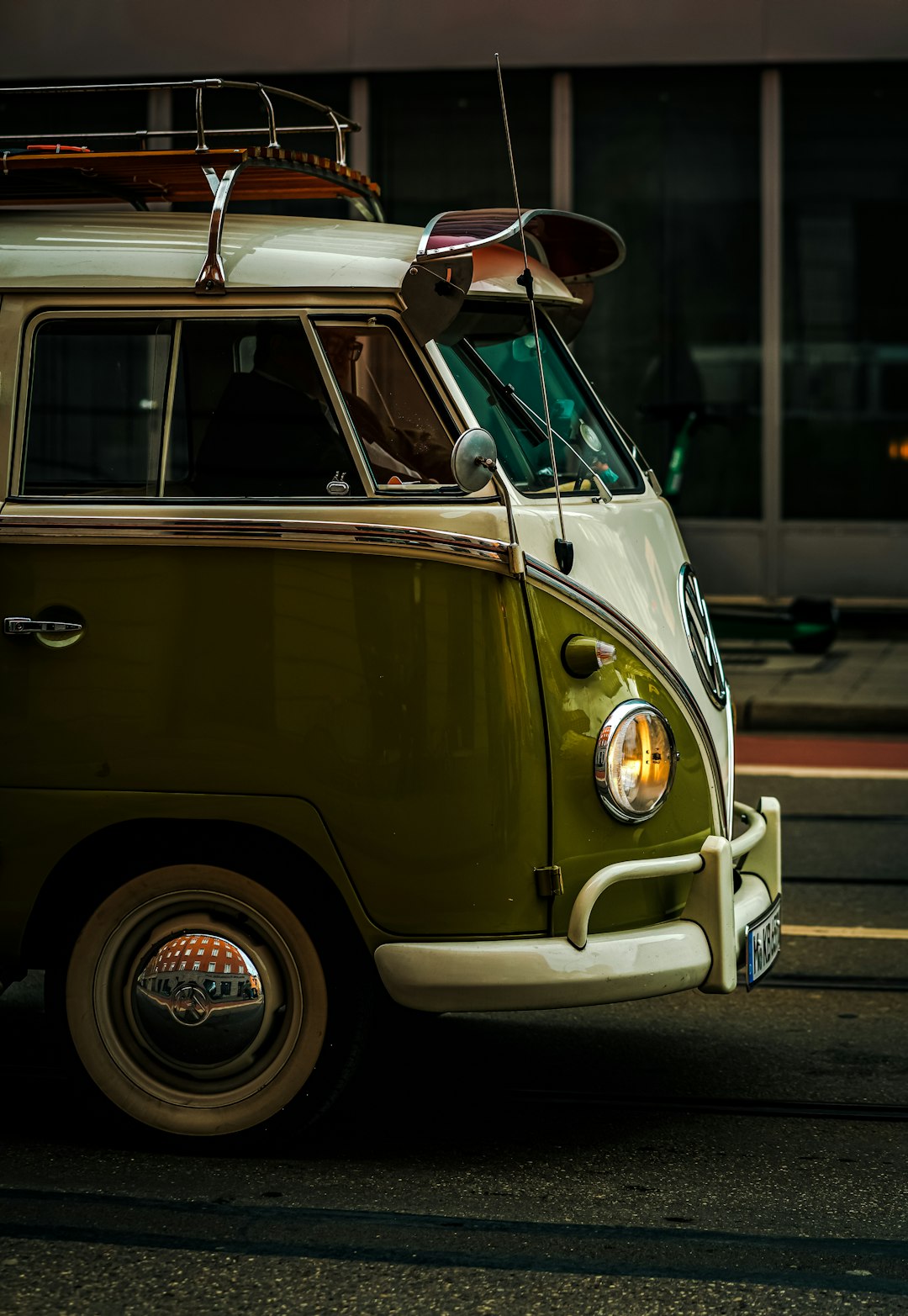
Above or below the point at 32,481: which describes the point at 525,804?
below

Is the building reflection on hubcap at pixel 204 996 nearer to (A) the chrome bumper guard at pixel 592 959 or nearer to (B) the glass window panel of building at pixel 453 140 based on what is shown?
(A) the chrome bumper guard at pixel 592 959

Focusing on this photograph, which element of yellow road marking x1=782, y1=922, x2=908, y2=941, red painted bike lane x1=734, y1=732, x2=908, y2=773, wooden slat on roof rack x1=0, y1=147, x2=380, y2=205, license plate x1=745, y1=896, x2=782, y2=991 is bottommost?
yellow road marking x1=782, y1=922, x2=908, y2=941

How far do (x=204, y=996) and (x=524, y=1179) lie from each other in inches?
35.2

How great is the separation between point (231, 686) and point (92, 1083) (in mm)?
1081

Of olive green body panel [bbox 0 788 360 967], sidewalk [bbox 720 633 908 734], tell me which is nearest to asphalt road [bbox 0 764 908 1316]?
olive green body panel [bbox 0 788 360 967]

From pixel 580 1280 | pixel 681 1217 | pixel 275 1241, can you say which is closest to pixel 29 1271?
pixel 275 1241

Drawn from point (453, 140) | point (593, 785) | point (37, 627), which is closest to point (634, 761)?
point (593, 785)

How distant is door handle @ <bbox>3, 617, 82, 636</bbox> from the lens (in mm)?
4551

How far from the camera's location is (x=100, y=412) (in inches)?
190

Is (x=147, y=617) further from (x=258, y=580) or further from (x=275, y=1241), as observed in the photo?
(x=275, y=1241)

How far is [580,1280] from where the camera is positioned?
391 centimetres

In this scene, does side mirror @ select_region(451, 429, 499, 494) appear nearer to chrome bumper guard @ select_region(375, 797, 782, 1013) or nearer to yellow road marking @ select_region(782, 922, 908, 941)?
chrome bumper guard @ select_region(375, 797, 782, 1013)

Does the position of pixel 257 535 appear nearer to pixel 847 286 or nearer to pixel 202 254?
pixel 202 254

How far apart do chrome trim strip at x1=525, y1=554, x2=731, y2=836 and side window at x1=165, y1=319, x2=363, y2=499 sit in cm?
57
